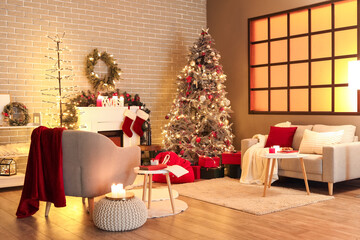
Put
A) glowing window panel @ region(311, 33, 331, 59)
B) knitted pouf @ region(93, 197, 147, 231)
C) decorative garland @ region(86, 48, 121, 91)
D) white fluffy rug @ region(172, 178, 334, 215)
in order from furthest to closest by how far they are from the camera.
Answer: decorative garland @ region(86, 48, 121, 91)
glowing window panel @ region(311, 33, 331, 59)
white fluffy rug @ region(172, 178, 334, 215)
knitted pouf @ region(93, 197, 147, 231)

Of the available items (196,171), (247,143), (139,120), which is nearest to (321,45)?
(247,143)

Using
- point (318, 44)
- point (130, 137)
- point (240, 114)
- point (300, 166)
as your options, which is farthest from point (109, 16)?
point (300, 166)

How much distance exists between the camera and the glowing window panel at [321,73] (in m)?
6.46

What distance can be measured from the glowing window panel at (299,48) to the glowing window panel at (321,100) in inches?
22.8

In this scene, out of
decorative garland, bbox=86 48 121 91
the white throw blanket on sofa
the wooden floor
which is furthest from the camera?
decorative garland, bbox=86 48 121 91

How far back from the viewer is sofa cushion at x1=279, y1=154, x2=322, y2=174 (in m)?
5.23

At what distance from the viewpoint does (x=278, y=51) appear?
7.20 m

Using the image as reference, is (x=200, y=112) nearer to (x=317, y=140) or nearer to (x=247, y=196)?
(x=317, y=140)

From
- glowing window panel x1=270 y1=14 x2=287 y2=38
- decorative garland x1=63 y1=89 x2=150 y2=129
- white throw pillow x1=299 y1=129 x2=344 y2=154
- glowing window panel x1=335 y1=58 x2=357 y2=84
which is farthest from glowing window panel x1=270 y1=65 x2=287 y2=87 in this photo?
decorative garland x1=63 y1=89 x2=150 y2=129

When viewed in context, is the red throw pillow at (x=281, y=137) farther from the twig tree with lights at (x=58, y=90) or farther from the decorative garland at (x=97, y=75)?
the twig tree with lights at (x=58, y=90)

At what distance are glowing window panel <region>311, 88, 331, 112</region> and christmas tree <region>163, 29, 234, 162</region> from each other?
54.1 inches

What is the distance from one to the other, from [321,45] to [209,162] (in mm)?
2458

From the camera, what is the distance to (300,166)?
213 inches

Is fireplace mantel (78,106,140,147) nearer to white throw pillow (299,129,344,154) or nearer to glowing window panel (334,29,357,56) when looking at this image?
white throw pillow (299,129,344,154)
